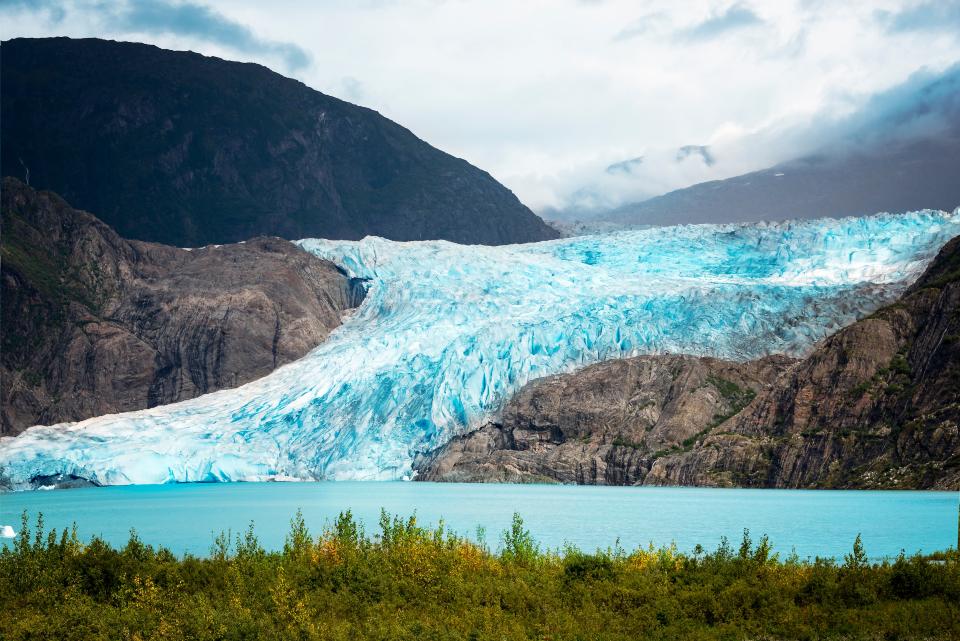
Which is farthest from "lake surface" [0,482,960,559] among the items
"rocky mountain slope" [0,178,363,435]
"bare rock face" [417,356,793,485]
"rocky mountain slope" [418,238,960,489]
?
"rocky mountain slope" [0,178,363,435]

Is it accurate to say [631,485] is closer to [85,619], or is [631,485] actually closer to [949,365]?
[949,365]

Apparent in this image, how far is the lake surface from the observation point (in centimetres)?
2692

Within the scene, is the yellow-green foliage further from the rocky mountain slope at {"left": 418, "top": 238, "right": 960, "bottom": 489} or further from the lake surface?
the rocky mountain slope at {"left": 418, "top": 238, "right": 960, "bottom": 489}

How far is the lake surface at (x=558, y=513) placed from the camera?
26.9 m

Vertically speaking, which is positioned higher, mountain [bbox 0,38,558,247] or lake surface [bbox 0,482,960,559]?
mountain [bbox 0,38,558,247]

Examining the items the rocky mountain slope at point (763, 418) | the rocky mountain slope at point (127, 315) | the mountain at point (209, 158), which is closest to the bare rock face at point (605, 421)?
the rocky mountain slope at point (763, 418)

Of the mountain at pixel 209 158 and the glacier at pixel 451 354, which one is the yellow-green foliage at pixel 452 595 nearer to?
the glacier at pixel 451 354

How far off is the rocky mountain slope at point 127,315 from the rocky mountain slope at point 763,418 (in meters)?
26.2

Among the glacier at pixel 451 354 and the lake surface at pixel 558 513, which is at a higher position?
the glacier at pixel 451 354

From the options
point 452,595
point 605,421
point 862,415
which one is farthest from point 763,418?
point 452,595

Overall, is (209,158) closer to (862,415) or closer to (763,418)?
(763,418)

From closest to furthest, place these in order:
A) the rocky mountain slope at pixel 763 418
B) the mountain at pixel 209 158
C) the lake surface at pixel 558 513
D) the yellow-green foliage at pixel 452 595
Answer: the yellow-green foliage at pixel 452 595
the lake surface at pixel 558 513
the rocky mountain slope at pixel 763 418
the mountain at pixel 209 158

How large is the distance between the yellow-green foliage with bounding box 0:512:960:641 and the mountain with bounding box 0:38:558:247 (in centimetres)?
10955

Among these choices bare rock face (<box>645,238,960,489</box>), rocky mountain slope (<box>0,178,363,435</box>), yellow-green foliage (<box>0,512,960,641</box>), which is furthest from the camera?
rocky mountain slope (<box>0,178,363,435</box>)
